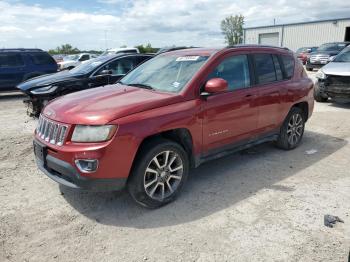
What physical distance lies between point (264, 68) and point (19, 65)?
35.6 feet

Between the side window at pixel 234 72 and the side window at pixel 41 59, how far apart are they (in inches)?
424

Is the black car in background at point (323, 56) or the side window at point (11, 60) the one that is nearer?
the side window at point (11, 60)

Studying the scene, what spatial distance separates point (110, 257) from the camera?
296 cm

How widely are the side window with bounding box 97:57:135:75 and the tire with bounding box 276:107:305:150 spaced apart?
4782mm

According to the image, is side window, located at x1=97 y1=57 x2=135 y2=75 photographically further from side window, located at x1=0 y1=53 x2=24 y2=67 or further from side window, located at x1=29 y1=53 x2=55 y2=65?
side window, located at x1=0 y1=53 x2=24 y2=67

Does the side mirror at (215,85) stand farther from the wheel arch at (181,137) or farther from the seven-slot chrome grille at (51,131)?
the seven-slot chrome grille at (51,131)

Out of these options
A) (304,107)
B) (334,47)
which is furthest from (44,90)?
(334,47)

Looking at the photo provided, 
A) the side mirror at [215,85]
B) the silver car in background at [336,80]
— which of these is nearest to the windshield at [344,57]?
the silver car in background at [336,80]

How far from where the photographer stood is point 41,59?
43.8ft

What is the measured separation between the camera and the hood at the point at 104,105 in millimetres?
3418

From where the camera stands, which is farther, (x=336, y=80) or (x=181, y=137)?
(x=336, y=80)

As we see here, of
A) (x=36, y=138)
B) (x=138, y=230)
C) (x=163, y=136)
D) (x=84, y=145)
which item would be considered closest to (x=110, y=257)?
(x=138, y=230)

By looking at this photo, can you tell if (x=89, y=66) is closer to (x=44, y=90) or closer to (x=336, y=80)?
(x=44, y=90)

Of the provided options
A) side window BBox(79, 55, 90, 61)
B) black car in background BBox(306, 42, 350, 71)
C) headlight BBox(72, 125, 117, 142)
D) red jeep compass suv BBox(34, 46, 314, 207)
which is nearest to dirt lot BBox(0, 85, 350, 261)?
red jeep compass suv BBox(34, 46, 314, 207)
